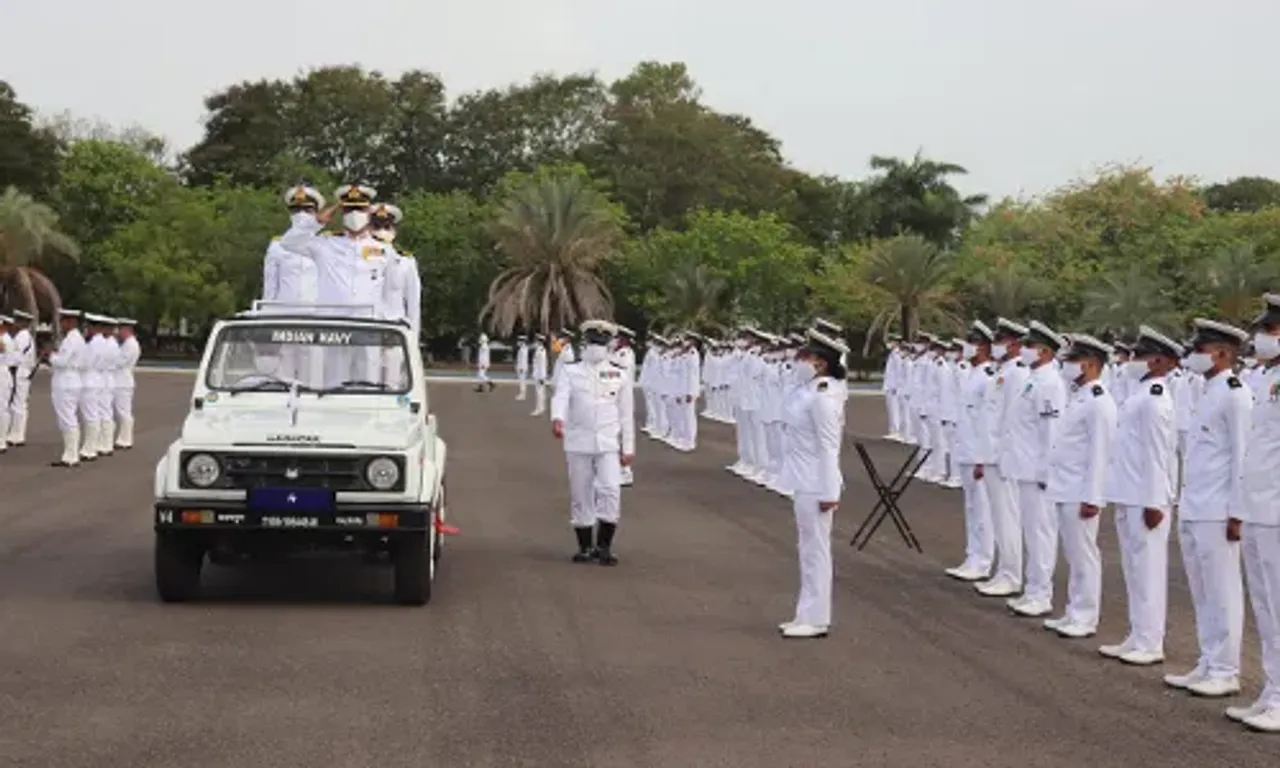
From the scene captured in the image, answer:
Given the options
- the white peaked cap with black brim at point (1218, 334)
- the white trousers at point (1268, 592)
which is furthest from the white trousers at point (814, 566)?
the white trousers at point (1268, 592)

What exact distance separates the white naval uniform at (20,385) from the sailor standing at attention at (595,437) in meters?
13.6

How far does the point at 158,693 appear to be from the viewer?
28.3 feet

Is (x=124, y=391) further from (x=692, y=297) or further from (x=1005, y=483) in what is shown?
(x=692, y=297)

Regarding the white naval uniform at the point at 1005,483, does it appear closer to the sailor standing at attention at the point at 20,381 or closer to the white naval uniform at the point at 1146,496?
the white naval uniform at the point at 1146,496

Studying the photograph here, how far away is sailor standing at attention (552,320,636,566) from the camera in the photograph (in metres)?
14.0

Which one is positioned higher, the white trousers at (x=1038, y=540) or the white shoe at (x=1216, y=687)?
the white trousers at (x=1038, y=540)

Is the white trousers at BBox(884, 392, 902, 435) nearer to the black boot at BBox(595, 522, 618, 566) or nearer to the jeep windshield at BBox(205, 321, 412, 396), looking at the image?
the black boot at BBox(595, 522, 618, 566)

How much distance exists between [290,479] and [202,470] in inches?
23.4

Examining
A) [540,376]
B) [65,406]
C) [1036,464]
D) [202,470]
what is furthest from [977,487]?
[540,376]

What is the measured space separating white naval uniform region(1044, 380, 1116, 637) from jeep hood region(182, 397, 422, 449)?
4.63 m

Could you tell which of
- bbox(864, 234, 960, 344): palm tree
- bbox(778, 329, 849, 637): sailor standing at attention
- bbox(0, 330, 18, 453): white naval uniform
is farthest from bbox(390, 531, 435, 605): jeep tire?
bbox(864, 234, 960, 344): palm tree

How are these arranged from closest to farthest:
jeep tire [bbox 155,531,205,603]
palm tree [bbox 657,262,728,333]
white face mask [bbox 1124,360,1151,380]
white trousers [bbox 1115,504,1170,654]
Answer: white trousers [bbox 1115,504,1170,654], white face mask [bbox 1124,360,1151,380], jeep tire [bbox 155,531,205,603], palm tree [bbox 657,262,728,333]

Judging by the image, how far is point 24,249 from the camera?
203 ft

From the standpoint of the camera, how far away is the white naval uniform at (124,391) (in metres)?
24.8
